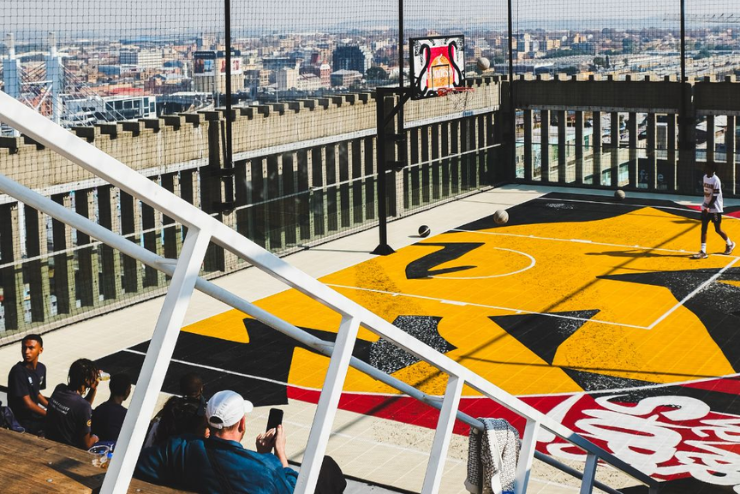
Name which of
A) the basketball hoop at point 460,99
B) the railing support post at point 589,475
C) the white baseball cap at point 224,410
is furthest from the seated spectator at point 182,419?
the basketball hoop at point 460,99

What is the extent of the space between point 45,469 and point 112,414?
13.0ft

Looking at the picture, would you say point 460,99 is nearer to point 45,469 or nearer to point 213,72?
point 213,72

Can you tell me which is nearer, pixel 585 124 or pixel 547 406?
pixel 547 406

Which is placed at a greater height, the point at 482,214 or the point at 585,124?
the point at 585,124

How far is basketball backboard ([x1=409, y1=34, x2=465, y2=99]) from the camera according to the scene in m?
22.1

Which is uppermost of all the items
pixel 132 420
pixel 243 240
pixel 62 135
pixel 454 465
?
pixel 62 135

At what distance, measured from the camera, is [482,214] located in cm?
2523

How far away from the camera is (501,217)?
77.7 ft

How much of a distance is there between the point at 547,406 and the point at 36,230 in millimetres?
8636

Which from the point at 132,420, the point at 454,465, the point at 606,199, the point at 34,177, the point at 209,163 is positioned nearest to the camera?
the point at 132,420

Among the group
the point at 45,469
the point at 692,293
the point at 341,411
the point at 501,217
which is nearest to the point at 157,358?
the point at 45,469

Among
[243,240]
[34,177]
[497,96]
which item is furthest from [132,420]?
[497,96]

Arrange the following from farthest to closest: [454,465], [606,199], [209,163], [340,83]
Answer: [606,199], [340,83], [209,163], [454,465]

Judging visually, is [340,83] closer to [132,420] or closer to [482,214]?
[482,214]
